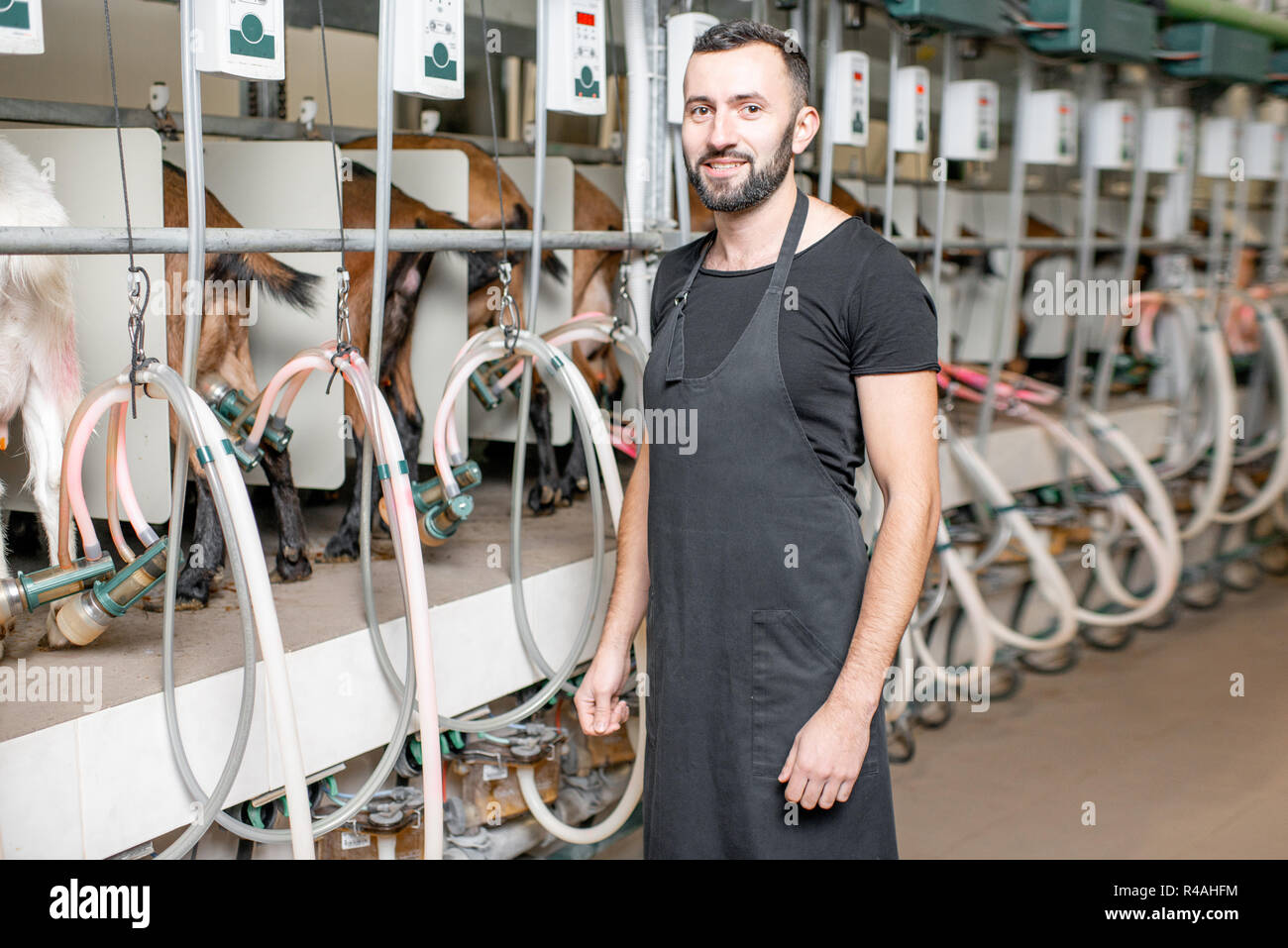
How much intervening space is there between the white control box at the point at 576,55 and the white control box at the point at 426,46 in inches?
11.9

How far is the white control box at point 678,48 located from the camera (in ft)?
8.82

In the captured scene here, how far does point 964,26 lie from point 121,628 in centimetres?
244

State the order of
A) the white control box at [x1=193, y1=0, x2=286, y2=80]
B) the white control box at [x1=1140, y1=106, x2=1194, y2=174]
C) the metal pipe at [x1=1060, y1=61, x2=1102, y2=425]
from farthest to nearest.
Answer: the white control box at [x1=1140, y1=106, x2=1194, y2=174] < the metal pipe at [x1=1060, y1=61, x2=1102, y2=425] < the white control box at [x1=193, y1=0, x2=286, y2=80]

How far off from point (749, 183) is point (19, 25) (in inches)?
35.7

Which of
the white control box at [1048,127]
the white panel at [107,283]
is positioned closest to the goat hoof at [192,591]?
the white panel at [107,283]

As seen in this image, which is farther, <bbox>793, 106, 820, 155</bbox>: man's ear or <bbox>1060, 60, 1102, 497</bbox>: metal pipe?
<bbox>1060, 60, 1102, 497</bbox>: metal pipe

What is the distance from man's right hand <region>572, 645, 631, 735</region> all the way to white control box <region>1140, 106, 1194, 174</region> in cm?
340

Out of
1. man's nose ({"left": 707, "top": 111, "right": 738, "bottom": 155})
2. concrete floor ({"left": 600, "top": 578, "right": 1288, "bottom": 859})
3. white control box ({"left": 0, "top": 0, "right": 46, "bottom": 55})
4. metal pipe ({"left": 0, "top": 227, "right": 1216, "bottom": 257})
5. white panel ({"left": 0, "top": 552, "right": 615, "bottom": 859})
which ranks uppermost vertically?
white control box ({"left": 0, "top": 0, "right": 46, "bottom": 55})

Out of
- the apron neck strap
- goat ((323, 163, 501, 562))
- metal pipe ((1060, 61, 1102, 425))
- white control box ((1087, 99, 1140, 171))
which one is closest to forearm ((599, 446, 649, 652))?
the apron neck strap

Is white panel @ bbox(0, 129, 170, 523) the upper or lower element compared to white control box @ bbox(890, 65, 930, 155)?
lower

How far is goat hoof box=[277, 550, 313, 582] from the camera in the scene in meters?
2.49

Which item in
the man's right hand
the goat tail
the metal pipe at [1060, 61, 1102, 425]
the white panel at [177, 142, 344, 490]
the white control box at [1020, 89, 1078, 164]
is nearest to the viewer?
the man's right hand

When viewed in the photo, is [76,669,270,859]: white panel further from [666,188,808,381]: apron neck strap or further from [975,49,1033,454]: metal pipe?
[975,49,1033,454]: metal pipe
